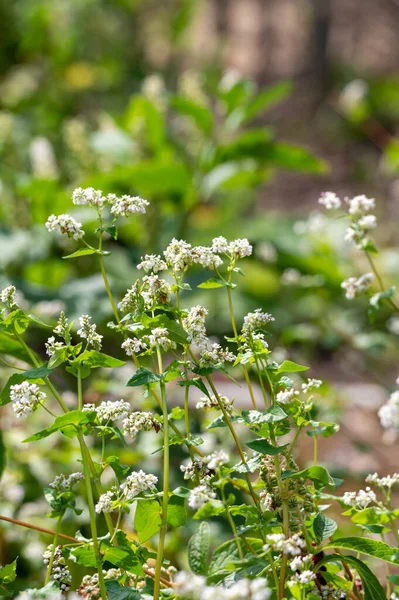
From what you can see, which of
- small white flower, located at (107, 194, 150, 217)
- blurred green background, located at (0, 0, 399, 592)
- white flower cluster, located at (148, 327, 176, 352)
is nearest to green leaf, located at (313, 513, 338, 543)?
white flower cluster, located at (148, 327, 176, 352)

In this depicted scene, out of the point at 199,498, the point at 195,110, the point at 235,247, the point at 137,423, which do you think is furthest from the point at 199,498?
the point at 195,110

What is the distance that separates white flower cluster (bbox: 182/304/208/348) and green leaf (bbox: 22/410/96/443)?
4.4 inches

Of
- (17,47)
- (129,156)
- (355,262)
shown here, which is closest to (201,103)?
(129,156)

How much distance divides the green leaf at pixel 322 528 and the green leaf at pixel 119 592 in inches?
6.5

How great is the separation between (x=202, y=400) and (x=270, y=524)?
132 millimetres

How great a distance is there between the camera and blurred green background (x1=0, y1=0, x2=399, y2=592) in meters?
1.78

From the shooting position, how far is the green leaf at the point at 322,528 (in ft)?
2.14

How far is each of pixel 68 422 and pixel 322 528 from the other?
245 mm

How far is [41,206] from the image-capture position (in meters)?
1.83

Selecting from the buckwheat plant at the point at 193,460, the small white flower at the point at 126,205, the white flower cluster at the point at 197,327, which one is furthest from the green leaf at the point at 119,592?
the small white flower at the point at 126,205

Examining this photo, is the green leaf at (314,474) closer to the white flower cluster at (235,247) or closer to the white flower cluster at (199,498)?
the white flower cluster at (199,498)

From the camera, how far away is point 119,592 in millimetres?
649

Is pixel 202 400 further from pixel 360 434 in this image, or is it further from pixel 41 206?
pixel 360 434

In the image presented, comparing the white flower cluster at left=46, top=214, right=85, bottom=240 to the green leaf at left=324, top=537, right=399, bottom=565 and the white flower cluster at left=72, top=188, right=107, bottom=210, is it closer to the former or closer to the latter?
the white flower cluster at left=72, top=188, right=107, bottom=210
